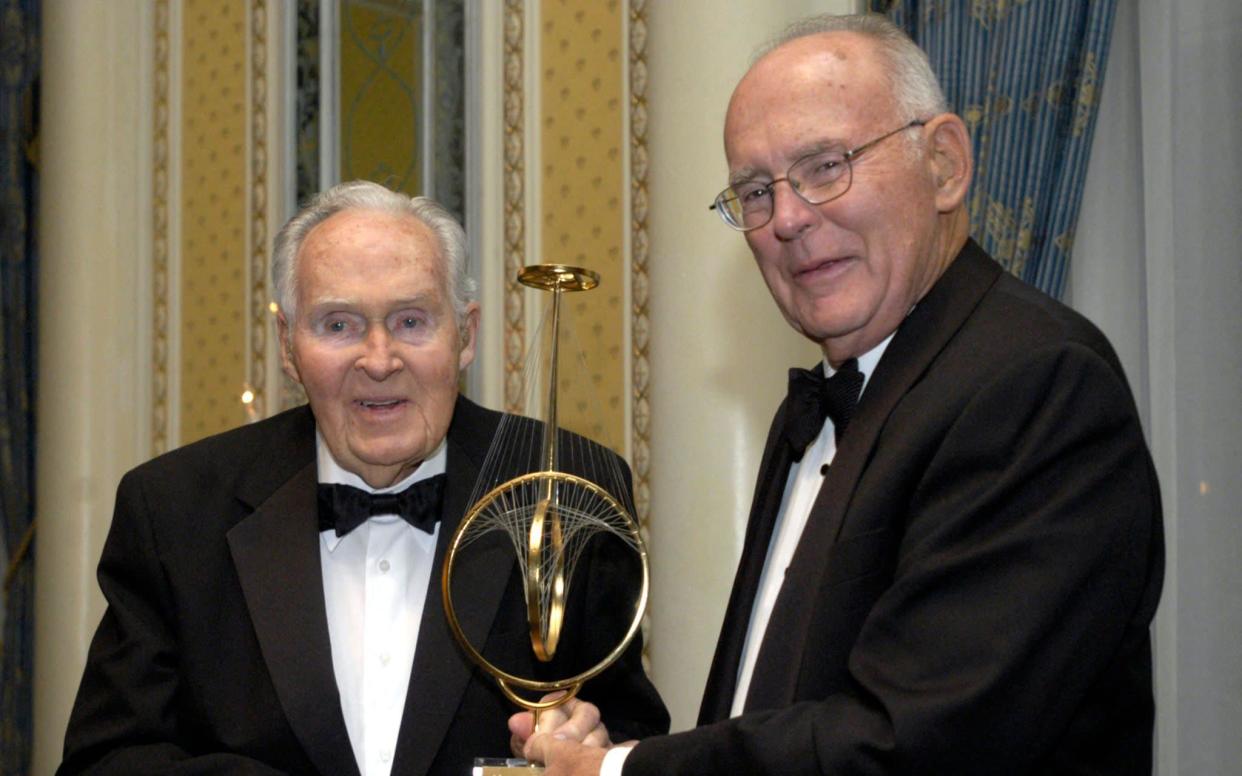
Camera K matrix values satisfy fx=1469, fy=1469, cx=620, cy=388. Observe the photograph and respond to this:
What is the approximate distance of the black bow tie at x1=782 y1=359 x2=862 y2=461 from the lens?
7.08 ft

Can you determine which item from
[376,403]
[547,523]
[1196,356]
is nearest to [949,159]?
[547,523]

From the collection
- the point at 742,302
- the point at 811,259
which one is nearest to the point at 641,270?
the point at 742,302

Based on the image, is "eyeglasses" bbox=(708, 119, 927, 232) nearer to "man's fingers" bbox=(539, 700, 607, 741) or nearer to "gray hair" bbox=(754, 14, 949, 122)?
"gray hair" bbox=(754, 14, 949, 122)

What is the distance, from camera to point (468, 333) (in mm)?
2789

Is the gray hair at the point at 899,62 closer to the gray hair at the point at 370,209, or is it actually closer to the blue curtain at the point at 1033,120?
the gray hair at the point at 370,209

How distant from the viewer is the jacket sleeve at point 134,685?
2387 mm

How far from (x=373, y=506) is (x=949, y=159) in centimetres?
117

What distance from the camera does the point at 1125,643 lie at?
1812mm

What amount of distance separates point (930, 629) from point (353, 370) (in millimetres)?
1248

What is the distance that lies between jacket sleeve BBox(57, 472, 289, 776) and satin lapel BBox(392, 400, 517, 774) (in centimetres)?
24

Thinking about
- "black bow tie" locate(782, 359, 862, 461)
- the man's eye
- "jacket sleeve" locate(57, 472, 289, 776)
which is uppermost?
the man's eye

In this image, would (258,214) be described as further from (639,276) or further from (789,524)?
(789,524)

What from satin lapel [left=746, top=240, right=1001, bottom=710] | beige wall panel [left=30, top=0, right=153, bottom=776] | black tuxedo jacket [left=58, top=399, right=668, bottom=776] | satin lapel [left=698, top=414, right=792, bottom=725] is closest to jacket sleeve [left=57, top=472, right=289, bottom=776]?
black tuxedo jacket [left=58, top=399, right=668, bottom=776]

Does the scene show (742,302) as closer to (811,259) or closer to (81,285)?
(811,259)
